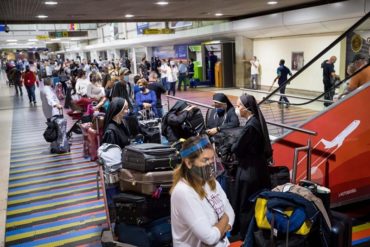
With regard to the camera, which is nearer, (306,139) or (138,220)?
(138,220)

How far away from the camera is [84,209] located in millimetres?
→ 5668

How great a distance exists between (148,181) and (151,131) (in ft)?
10.8

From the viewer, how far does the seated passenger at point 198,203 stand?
7.64 feet

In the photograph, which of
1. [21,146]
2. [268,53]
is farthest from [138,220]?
[268,53]

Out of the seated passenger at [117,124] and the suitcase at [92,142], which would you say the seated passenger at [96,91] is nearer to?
the suitcase at [92,142]

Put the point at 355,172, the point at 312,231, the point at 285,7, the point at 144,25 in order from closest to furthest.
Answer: the point at 312,231, the point at 355,172, the point at 285,7, the point at 144,25

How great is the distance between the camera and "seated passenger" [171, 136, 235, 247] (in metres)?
2.33

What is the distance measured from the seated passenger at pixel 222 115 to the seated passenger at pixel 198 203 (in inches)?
102

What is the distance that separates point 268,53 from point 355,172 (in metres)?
14.8

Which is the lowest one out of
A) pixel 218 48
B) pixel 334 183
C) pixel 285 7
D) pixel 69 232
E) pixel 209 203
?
pixel 69 232

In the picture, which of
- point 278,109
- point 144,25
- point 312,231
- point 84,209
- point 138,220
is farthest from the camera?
point 144,25

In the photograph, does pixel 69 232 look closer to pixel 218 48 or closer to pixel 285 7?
pixel 285 7

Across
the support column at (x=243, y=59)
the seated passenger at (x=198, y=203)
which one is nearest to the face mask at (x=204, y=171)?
the seated passenger at (x=198, y=203)

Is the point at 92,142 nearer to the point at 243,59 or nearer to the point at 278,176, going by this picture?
the point at 278,176
